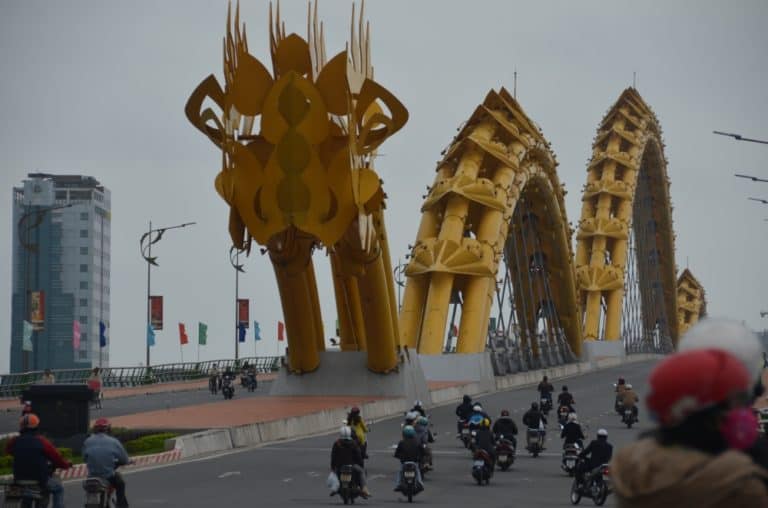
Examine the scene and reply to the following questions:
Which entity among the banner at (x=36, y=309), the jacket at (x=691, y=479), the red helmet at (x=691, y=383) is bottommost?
the jacket at (x=691, y=479)

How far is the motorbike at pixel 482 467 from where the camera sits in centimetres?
3064

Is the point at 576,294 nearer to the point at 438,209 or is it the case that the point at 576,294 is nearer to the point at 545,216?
the point at 545,216

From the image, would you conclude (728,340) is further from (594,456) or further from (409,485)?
(409,485)

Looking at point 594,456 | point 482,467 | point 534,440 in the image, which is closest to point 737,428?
point 594,456

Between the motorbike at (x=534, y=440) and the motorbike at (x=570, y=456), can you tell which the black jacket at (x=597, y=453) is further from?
the motorbike at (x=534, y=440)

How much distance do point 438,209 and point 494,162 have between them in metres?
4.71

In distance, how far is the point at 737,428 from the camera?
4824mm

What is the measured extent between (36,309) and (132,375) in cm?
1590

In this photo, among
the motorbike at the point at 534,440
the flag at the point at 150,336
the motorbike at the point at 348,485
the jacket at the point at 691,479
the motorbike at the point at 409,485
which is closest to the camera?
the jacket at the point at 691,479

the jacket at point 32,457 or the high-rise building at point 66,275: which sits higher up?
the high-rise building at point 66,275

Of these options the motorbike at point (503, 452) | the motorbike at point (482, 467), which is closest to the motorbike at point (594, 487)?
the motorbike at point (482, 467)

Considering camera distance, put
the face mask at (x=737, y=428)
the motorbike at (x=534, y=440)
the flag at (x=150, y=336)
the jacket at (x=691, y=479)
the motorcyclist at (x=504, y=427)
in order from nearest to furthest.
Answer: the jacket at (x=691, y=479)
the face mask at (x=737, y=428)
the motorcyclist at (x=504, y=427)
the motorbike at (x=534, y=440)
the flag at (x=150, y=336)

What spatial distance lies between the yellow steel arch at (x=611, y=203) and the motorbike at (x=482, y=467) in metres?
71.9

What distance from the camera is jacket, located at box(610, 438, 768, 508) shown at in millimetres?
4676
